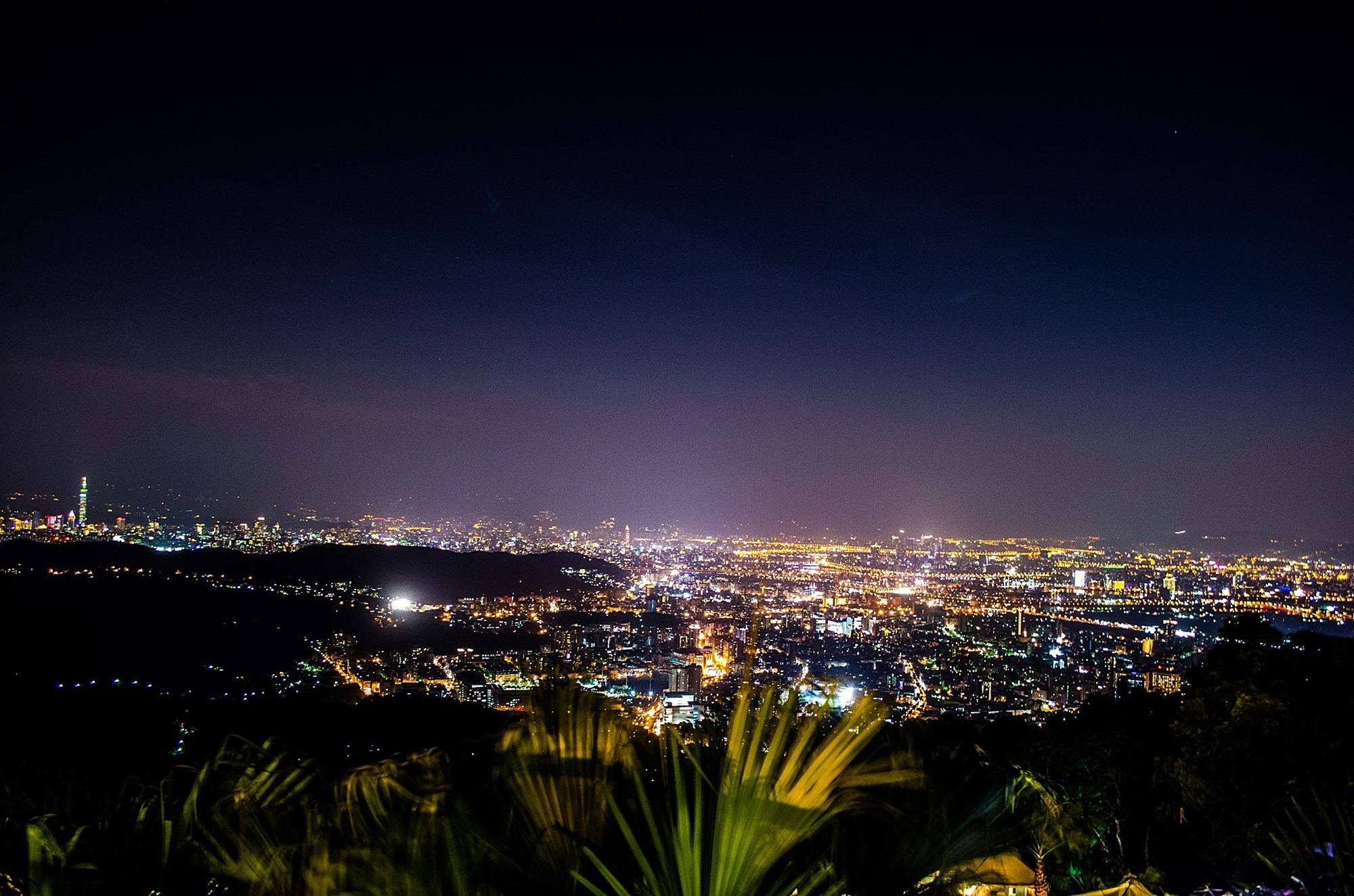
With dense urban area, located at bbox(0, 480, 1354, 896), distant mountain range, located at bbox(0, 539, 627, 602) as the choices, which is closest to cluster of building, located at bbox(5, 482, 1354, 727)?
dense urban area, located at bbox(0, 480, 1354, 896)

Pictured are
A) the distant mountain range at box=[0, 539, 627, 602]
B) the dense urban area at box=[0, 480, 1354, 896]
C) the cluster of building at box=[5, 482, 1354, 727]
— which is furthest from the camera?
the distant mountain range at box=[0, 539, 627, 602]

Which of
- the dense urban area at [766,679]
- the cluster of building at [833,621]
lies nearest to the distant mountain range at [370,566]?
the dense urban area at [766,679]

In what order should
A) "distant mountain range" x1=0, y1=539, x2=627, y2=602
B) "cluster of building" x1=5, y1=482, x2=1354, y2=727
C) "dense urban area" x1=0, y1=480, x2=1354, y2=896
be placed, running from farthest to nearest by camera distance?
"distant mountain range" x1=0, y1=539, x2=627, y2=602, "cluster of building" x1=5, y1=482, x2=1354, y2=727, "dense urban area" x1=0, y1=480, x2=1354, y2=896

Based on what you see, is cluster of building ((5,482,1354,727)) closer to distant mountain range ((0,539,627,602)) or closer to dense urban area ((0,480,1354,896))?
dense urban area ((0,480,1354,896))

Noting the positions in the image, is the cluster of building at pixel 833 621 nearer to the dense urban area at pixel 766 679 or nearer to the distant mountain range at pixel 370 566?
the dense urban area at pixel 766 679

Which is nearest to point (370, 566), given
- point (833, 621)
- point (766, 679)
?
point (833, 621)

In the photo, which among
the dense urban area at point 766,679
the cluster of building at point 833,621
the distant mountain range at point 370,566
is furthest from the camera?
the distant mountain range at point 370,566

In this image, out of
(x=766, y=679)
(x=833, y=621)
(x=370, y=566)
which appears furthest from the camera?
(x=370, y=566)

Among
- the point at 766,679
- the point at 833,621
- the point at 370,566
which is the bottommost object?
the point at 833,621

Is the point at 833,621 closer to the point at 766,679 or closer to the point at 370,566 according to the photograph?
the point at 766,679
